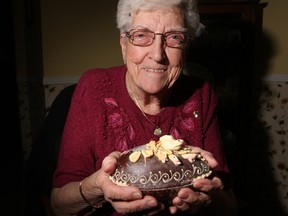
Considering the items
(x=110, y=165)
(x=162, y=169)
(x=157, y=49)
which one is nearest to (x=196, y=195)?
(x=162, y=169)

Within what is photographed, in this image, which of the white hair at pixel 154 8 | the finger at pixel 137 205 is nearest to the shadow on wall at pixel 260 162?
the white hair at pixel 154 8

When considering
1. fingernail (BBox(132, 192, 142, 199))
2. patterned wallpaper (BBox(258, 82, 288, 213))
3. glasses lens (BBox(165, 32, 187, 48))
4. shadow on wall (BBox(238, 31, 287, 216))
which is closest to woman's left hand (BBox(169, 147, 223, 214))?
fingernail (BBox(132, 192, 142, 199))

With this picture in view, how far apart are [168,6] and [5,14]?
2655 millimetres

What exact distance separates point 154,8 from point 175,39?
133mm

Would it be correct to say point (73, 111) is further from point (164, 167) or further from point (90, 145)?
point (164, 167)

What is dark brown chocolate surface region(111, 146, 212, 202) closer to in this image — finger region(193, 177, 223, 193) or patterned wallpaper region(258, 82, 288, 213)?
finger region(193, 177, 223, 193)

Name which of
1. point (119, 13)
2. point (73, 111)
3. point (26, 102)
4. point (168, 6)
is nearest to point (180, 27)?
point (168, 6)

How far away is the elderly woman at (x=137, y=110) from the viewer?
3.86ft

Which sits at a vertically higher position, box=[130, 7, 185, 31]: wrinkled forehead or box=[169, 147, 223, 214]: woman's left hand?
box=[130, 7, 185, 31]: wrinkled forehead

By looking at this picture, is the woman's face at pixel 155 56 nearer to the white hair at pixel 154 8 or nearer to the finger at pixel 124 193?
the white hair at pixel 154 8

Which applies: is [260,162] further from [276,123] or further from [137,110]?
[137,110]

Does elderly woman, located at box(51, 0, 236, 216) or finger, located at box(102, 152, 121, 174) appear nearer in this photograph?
finger, located at box(102, 152, 121, 174)

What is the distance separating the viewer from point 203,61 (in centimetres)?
218

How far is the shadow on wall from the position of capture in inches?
93.7
